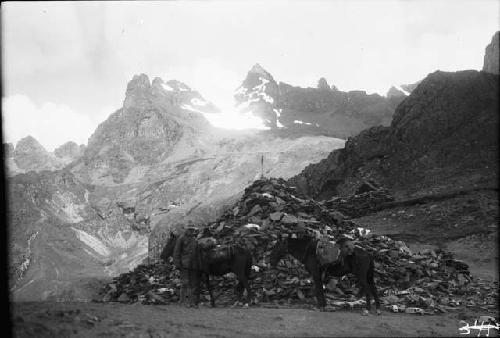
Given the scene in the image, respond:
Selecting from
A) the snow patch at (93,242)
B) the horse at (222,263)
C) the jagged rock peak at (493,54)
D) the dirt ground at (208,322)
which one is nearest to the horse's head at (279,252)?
the horse at (222,263)

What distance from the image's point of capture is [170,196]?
129m

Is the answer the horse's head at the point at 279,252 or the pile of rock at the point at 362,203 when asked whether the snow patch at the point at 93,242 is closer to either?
the pile of rock at the point at 362,203

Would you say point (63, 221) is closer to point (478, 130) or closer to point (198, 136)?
point (198, 136)

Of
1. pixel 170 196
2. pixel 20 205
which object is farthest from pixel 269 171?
pixel 20 205

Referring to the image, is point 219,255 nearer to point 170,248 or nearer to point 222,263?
point 222,263

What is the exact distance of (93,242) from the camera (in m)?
116

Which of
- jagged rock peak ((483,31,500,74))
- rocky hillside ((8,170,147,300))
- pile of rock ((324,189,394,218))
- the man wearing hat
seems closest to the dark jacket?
the man wearing hat

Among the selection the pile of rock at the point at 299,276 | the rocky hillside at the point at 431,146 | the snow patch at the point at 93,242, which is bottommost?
the snow patch at the point at 93,242

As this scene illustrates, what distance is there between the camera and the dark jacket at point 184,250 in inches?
512

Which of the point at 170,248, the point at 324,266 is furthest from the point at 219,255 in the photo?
the point at 324,266

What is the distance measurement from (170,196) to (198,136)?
41506mm

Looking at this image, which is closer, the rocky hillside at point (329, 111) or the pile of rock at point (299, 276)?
the pile of rock at point (299, 276)

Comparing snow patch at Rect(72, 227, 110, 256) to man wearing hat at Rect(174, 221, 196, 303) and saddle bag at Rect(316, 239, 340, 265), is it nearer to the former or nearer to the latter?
man wearing hat at Rect(174, 221, 196, 303)

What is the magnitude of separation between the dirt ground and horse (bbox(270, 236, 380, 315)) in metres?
0.67
